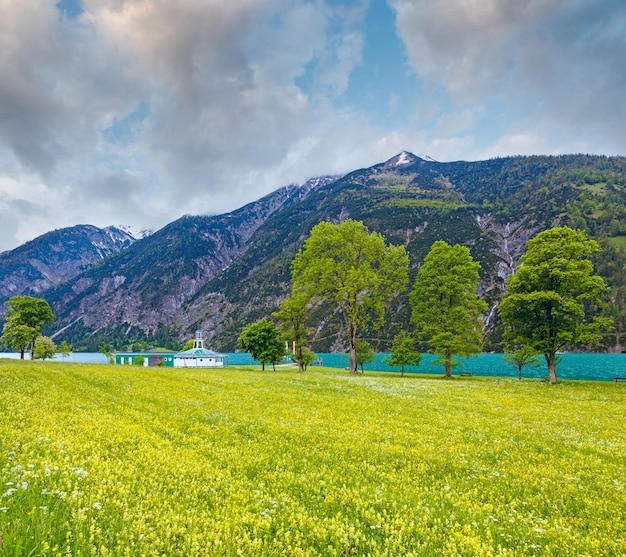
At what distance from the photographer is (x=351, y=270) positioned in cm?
5856

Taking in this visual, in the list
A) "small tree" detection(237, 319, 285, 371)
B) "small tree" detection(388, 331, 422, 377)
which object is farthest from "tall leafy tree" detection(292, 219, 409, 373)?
"small tree" detection(237, 319, 285, 371)

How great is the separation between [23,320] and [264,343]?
6512 centimetres

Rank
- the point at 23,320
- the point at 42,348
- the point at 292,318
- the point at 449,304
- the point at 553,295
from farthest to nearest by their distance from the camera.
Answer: the point at 42,348, the point at 23,320, the point at 292,318, the point at 449,304, the point at 553,295

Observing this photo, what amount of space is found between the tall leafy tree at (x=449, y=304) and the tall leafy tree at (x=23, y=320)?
94005mm

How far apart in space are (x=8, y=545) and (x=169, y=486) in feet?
11.7

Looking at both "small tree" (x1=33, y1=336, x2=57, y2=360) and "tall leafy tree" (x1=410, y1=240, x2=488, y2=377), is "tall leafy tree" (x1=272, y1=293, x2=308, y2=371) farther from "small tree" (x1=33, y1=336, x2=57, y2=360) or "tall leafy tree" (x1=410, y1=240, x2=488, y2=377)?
"small tree" (x1=33, y1=336, x2=57, y2=360)

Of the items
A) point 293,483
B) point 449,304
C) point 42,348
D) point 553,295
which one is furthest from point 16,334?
point 553,295

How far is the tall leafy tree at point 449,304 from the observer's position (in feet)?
186

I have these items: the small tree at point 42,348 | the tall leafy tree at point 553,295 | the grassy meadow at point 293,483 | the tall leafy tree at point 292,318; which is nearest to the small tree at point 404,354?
the tall leafy tree at point 292,318

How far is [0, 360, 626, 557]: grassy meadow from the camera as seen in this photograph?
20.5 ft

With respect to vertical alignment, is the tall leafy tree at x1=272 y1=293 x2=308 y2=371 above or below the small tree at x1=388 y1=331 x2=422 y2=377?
above

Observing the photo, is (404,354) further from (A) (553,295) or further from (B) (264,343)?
(A) (553,295)

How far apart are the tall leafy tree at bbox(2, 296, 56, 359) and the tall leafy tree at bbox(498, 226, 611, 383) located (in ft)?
348

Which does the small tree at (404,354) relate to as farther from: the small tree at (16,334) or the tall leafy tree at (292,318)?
the small tree at (16,334)
